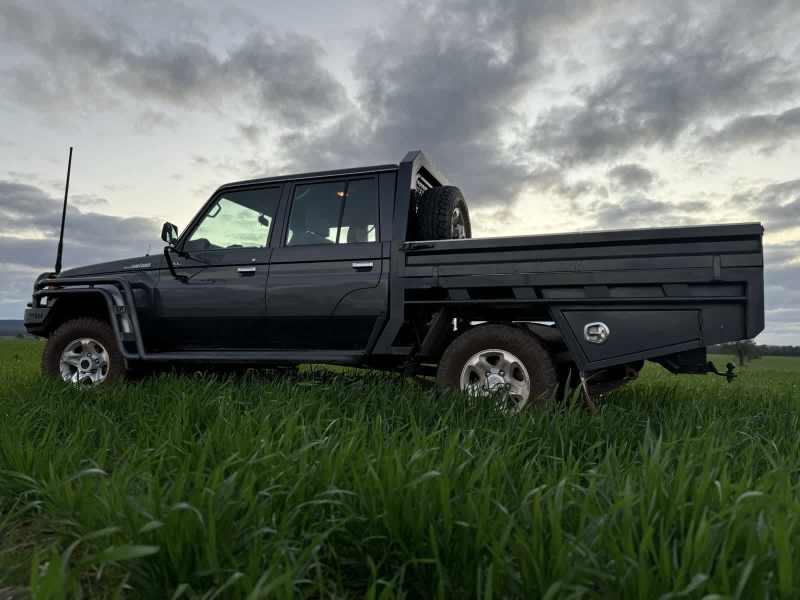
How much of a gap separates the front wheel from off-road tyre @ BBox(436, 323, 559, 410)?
345 cm

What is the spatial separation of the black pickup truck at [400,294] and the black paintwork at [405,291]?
1 centimetres

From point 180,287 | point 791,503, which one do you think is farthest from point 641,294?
point 180,287

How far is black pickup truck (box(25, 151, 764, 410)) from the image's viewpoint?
13.0 feet

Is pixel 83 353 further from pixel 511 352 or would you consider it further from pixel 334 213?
pixel 511 352

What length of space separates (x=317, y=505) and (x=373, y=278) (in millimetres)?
3013

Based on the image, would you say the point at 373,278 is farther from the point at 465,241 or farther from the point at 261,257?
the point at 261,257

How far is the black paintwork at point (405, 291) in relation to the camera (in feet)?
12.8

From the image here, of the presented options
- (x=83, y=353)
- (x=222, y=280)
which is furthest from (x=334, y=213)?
(x=83, y=353)

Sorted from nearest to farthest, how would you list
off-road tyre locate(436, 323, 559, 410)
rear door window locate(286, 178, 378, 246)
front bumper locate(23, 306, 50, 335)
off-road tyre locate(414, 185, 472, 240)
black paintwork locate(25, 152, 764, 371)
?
1. black paintwork locate(25, 152, 764, 371)
2. off-road tyre locate(436, 323, 559, 410)
3. off-road tyre locate(414, 185, 472, 240)
4. rear door window locate(286, 178, 378, 246)
5. front bumper locate(23, 306, 50, 335)

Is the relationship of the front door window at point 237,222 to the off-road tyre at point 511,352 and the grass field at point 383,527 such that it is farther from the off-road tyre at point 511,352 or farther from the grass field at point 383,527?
the grass field at point 383,527

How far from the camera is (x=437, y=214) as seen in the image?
484 cm

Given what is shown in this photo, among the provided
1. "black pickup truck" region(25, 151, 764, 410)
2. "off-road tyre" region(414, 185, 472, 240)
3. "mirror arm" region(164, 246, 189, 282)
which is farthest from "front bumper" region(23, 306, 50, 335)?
"off-road tyre" region(414, 185, 472, 240)

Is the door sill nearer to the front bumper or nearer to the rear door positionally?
the rear door

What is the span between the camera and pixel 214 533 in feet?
5.02
